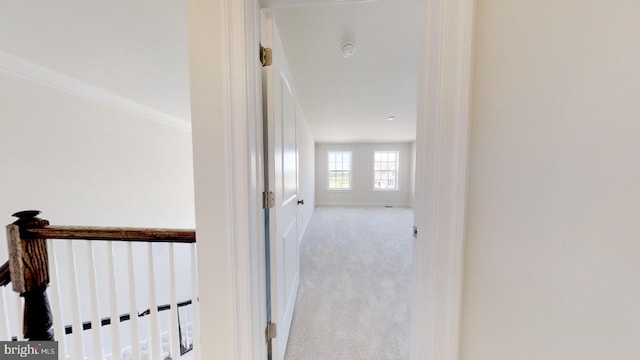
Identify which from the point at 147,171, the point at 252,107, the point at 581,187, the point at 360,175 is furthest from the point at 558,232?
the point at 360,175

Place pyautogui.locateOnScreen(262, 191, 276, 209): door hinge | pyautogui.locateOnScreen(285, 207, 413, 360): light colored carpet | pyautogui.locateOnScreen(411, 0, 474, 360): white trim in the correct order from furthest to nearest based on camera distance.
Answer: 1. pyautogui.locateOnScreen(285, 207, 413, 360): light colored carpet
2. pyautogui.locateOnScreen(262, 191, 276, 209): door hinge
3. pyautogui.locateOnScreen(411, 0, 474, 360): white trim

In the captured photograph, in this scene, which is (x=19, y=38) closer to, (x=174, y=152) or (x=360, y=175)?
(x=174, y=152)

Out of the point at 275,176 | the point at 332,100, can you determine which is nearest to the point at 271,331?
the point at 275,176

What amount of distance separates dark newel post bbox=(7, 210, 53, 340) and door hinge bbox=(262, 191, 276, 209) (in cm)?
105

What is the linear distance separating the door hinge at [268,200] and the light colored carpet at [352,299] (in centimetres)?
104

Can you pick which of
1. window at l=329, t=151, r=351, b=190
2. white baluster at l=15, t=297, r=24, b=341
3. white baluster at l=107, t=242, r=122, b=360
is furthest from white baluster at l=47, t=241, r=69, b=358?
window at l=329, t=151, r=351, b=190

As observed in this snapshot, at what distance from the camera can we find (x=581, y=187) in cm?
48

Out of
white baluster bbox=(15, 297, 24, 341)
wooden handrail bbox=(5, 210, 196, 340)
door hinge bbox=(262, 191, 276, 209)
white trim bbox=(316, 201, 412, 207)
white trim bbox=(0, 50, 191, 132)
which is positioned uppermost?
white trim bbox=(0, 50, 191, 132)

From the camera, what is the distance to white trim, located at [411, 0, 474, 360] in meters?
0.78

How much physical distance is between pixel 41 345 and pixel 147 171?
250cm

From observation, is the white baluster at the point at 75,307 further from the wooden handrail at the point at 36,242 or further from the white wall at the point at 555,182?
the white wall at the point at 555,182

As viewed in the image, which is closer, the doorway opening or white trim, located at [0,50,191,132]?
the doorway opening

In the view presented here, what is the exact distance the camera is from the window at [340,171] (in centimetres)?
721

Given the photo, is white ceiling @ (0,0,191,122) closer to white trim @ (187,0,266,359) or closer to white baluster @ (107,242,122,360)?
white trim @ (187,0,266,359)
